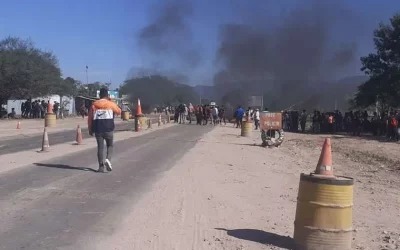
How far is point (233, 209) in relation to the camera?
852 centimetres

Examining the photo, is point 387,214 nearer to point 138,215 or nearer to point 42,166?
point 138,215

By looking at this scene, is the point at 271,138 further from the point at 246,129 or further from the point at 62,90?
the point at 62,90

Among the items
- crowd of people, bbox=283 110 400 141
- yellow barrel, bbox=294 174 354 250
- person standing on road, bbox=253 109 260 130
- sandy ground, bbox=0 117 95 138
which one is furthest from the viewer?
person standing on road, bbox=253 109 260 130

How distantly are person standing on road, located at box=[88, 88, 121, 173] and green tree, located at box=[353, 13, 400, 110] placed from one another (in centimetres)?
2911

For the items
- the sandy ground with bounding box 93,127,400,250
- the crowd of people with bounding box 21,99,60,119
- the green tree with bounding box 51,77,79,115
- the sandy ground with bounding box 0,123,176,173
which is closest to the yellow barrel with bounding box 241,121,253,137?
the sandy ground with bounding box 0,123,176,173

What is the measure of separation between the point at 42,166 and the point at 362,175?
8753mm

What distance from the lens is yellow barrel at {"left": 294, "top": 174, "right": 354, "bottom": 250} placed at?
5.96 metres

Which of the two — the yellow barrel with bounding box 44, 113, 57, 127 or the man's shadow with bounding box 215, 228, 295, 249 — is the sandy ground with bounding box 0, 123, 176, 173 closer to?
the man's shadow with bounding box 215, 228, 295, 249

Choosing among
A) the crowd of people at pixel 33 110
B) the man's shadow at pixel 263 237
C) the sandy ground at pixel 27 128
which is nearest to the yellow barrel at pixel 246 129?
the sandy ground at pixel 27 128

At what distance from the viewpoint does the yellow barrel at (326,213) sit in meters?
5.96

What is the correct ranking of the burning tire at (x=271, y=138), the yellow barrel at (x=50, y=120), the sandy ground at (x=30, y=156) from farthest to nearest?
the yellow barrel at (x=50, y=120)
the burning tire at (x=271, y=138)
the sandy ground at (x=30, y=156)

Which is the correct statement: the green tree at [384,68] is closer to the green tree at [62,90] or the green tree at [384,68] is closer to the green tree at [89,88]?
the green tree at [62,90]

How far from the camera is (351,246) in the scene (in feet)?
21.4

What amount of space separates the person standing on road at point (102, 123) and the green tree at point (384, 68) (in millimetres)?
29106
